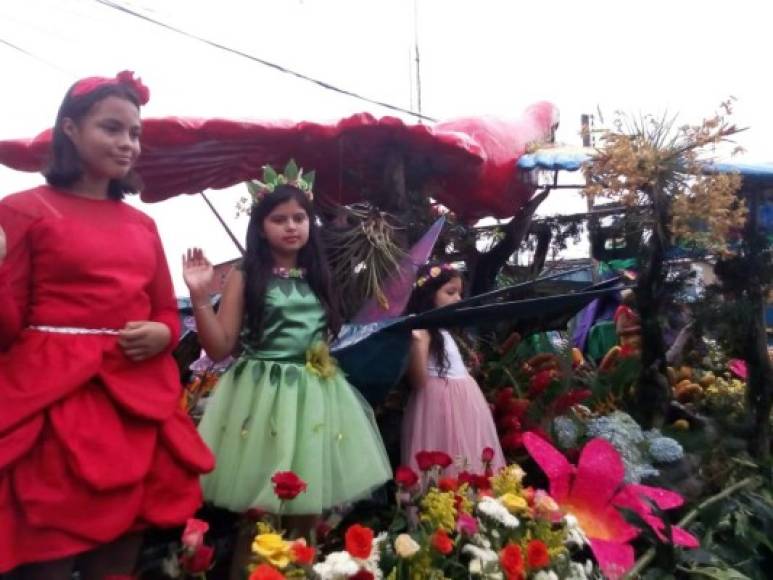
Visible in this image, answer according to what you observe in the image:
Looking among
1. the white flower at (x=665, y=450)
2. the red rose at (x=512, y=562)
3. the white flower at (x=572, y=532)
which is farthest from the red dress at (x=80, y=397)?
the white flower at (x=665, y=450)

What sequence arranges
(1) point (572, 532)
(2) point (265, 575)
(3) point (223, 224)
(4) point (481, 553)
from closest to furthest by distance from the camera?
(2) point (265, 575) → (4) point (481, 553) → (1) point (572, 532) → (3) point (223, 224)

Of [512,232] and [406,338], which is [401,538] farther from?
[512,232]

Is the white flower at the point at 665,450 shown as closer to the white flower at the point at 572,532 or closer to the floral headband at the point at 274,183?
the white flower at the point at 572,532

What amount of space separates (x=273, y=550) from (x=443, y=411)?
154 cm

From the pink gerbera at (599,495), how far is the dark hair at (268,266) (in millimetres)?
793

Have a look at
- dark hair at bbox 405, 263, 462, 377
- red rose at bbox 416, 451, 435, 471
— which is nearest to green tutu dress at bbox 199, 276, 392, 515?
red rose at bbox 416, 451, 435, 471

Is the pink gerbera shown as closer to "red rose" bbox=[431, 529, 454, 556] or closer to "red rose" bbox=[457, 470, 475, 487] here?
"red rose" bbox=[457, 470, 475, 487]

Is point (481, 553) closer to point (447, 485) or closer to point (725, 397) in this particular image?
point (447, 485)

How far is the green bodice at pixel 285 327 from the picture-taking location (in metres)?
2.26

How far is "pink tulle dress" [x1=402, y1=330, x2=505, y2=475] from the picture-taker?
278 centimetres

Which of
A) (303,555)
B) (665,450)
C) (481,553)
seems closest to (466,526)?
(481,553)

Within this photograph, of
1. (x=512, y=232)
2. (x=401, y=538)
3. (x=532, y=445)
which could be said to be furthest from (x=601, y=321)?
(x=401, y=538)

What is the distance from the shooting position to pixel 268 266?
234cm

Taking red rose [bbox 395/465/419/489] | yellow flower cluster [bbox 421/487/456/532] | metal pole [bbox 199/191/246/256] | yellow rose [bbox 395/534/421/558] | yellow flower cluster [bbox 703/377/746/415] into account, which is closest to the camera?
yellow rose [bbox 395/534/421/558]
